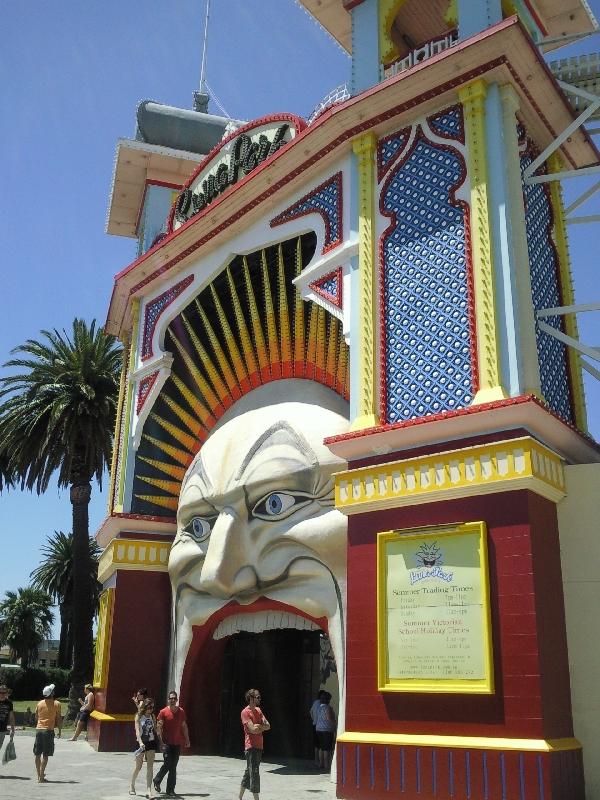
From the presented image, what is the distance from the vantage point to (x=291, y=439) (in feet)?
40.5

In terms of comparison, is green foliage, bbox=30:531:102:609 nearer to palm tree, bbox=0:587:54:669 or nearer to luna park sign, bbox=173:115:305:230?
palm tree, bbox=0:587:54:669

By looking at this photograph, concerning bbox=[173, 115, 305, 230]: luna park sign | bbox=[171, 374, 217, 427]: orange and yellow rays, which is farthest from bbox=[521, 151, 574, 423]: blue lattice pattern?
bbox=[171, 374, 217, 427]: orange and yellow rays

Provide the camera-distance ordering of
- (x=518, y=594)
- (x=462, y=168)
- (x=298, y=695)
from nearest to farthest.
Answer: (x=518, y=594)
(x=462, y=168)
(x=298, y=695)

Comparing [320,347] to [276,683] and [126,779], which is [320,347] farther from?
[126,779]

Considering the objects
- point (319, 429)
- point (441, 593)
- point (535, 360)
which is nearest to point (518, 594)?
point (441, 593)

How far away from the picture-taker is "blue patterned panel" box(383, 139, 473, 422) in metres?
9.90

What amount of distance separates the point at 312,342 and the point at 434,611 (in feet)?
17.6

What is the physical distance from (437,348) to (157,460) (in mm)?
7789

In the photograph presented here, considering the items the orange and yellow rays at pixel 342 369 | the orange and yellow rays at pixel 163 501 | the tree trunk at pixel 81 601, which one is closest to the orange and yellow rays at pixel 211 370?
the orange and yellow rays at pixel 163 501

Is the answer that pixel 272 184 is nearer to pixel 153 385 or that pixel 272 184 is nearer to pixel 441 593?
pixel 153 385

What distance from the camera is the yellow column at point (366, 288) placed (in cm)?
1047

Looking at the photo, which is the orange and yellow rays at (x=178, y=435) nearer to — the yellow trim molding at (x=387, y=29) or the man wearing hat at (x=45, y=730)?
the man wearing hat at (x=45, y=730)

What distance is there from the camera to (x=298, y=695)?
48.1 ft

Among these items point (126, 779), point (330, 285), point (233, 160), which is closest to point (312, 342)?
point (330, 285)
